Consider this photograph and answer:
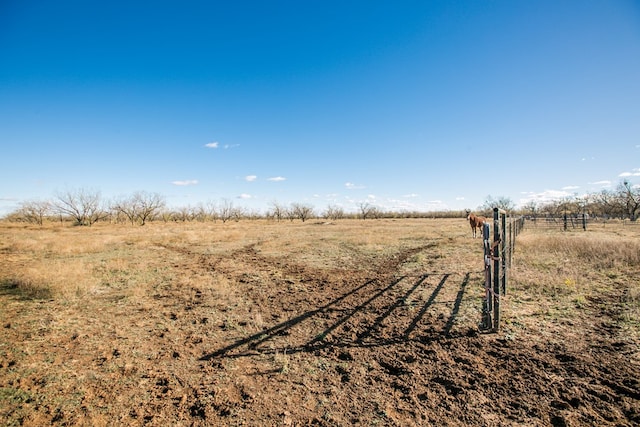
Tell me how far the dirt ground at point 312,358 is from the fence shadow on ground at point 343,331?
5 cm

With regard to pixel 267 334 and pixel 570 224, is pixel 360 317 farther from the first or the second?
pixel 570 224

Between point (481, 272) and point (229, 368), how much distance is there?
31.9 ft

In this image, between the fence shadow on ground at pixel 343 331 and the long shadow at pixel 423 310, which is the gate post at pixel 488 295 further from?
the long shadow at pixel 423 310

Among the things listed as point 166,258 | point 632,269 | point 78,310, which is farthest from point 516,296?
point 166,258

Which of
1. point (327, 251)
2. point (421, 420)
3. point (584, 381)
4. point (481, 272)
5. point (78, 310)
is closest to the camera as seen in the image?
point (421, 420)

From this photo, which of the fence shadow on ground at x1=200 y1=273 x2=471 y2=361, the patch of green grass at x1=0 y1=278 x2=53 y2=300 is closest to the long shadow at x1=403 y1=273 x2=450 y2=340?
the fence shadow on ground at x1=200 y1=273 x2=471 y2=361

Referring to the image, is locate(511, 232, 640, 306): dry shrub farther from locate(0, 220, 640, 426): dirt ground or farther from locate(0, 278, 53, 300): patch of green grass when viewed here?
locate(0, 278, 53, 300): patch of green grass

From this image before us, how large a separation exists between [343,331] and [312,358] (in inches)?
51.7

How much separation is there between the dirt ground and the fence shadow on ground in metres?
0.05

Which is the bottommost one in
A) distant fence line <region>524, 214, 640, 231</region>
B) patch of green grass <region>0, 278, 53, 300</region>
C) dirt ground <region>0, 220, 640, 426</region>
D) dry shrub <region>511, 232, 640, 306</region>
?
dirt ground <region>0, 220, 640, 426</region>

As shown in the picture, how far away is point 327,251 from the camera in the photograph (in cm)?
1755

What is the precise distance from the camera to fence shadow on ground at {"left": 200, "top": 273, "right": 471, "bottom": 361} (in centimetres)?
539

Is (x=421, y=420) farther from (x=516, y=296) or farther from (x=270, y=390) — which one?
(x=516, y=296)

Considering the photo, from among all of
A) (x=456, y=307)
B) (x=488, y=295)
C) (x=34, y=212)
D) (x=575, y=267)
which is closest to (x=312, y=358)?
(x=488, y=295)
